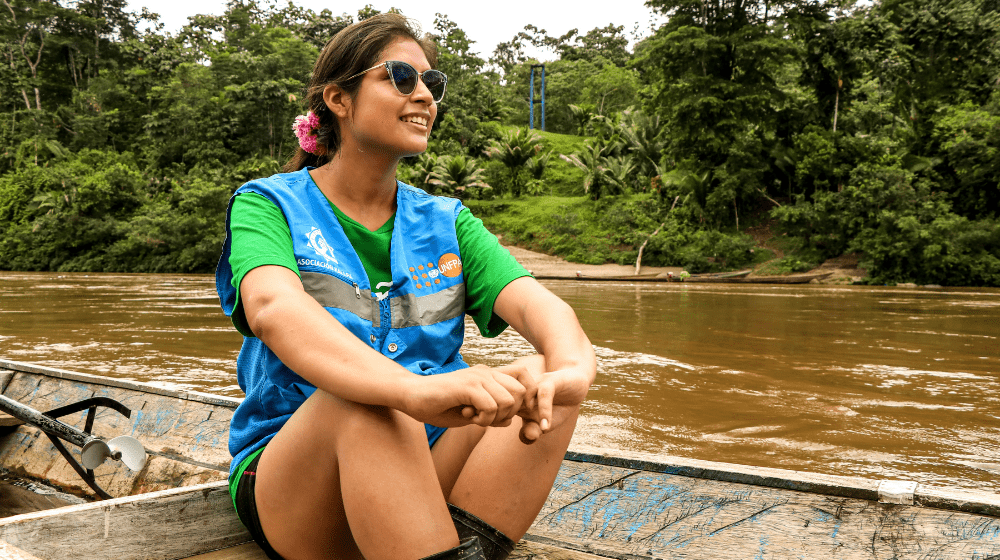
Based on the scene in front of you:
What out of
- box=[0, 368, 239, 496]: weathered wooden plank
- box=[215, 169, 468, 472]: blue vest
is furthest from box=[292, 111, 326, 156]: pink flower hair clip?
box=[0, 368, 239, 496]: weathered wooden plank

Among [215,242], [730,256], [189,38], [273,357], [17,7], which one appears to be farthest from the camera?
[189,38]

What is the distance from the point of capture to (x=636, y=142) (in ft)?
68.0

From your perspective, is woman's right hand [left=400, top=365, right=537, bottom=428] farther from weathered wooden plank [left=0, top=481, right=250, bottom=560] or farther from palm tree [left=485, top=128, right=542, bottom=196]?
palm tree [left=485, top=128, right=542, bottom=196]

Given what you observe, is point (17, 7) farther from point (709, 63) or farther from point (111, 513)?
point (111, 513)

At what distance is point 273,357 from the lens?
1.18m

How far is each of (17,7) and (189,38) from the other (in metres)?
6.98

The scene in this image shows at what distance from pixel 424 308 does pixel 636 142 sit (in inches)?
799

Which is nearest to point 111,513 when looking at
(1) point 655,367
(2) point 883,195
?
(1) point 655,367

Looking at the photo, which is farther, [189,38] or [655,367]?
[189,38]

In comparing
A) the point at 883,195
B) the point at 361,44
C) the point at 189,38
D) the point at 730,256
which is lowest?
the point at 730,256

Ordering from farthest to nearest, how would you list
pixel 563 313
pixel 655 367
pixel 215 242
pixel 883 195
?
pixel 215 242 < pixel 883 195 < pixel 655 367 < pixel 563 313

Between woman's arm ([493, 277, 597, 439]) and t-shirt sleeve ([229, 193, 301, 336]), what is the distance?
1.41 ft

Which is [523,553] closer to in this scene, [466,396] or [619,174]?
[466,396]

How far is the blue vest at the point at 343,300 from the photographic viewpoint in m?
1.21
